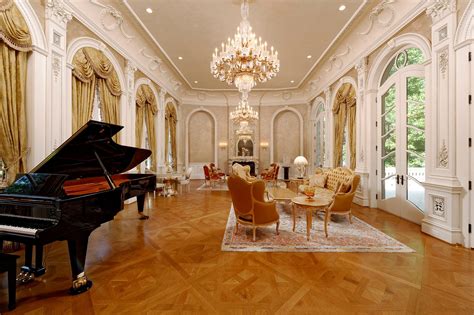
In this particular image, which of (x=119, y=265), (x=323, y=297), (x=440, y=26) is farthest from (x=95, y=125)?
(x=440, y=26)

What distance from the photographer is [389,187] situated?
5070mm

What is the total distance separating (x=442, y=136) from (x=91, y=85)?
6.57m

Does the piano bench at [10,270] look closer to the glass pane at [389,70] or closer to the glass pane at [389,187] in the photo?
the glass pane at [389,187]

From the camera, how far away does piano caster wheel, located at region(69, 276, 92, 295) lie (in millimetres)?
2098

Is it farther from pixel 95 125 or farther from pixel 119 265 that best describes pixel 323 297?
pixel 95 125

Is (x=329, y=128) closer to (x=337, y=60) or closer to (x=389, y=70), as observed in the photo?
(x=337, y=60)

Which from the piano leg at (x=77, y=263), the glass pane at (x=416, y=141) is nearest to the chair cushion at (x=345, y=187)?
the glass pane at (x=416, y=141)

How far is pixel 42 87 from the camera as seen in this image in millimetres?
3391

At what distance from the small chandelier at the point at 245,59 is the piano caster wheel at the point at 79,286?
423 centimetres

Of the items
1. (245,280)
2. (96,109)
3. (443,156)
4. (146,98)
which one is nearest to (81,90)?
(96,109)

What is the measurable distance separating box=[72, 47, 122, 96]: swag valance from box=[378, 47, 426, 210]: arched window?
21.3ft

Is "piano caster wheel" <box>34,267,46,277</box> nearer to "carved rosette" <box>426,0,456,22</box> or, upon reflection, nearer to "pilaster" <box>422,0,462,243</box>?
"pilaster" <box>422,0,462,243</box>

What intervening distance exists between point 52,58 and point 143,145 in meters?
3.58

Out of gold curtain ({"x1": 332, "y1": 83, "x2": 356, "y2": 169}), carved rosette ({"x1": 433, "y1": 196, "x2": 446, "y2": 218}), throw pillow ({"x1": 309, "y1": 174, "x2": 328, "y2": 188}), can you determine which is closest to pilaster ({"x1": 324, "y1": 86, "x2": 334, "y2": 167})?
gold curtain ({"x1": 332, "y1": 83, "x2": 356, "y2": 169})
